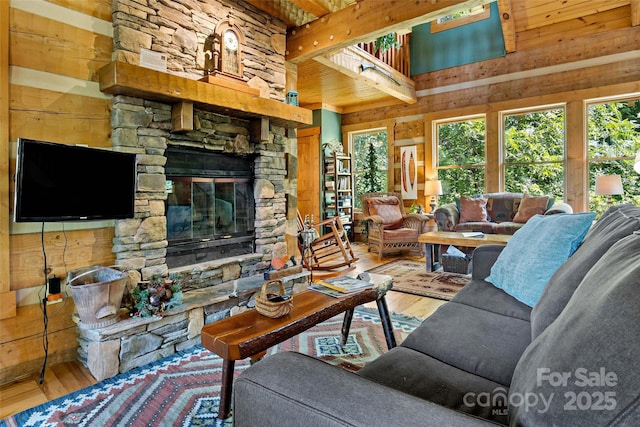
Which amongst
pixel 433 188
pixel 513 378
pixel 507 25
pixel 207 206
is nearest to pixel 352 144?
pixel 433 188

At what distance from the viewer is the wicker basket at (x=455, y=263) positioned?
4.31 metres

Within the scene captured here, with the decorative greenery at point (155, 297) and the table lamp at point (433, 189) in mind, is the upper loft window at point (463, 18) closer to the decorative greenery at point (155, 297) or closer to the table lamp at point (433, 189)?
the table lamp at point (433, 189)

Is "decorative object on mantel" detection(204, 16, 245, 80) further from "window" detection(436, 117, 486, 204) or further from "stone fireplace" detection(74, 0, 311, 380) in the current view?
"window" detection(436, 117, 486, 204)

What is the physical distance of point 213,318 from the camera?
271 cm

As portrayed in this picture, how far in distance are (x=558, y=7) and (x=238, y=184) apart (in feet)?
17.6

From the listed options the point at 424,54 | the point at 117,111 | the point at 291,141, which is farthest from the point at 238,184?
the point at 424,54

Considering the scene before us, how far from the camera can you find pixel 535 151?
579 cm

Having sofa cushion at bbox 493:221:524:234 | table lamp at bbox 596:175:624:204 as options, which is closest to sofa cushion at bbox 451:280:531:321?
sofa cushion at bbox 493:221:524:234

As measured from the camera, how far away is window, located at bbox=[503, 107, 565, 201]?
221 inches

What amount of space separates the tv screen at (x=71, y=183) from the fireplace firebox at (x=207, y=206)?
0.52 metres

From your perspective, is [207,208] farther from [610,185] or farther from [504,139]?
[504,139]

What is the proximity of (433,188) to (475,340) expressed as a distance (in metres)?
5.13

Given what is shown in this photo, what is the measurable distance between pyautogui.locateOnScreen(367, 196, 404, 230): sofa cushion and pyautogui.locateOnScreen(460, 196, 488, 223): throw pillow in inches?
37.9

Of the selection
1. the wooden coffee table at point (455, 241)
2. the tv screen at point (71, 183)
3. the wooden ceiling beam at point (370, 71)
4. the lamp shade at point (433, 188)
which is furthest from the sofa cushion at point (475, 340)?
the lamp shade at point (433, 188)
